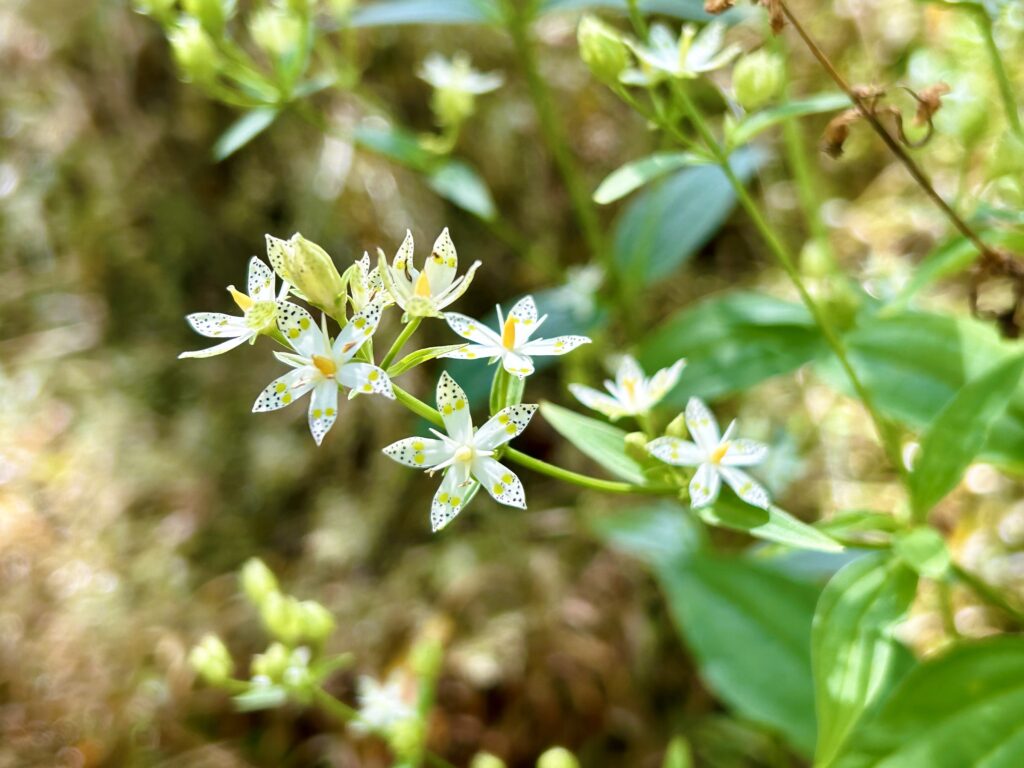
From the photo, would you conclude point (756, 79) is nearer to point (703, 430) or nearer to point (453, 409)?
point (703, 430)

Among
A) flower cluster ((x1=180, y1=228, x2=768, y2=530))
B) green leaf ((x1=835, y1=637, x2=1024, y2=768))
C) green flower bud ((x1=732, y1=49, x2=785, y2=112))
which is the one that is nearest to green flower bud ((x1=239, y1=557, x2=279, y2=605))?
flower cluster ((x1=180, y1=228, x2=768, y2=530))

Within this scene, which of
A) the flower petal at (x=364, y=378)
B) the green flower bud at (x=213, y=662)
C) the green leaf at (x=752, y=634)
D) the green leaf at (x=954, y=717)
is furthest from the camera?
the green leaf at (x=752, y=634)

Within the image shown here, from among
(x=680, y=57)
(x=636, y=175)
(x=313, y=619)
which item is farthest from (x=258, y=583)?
(x=680, y=57)

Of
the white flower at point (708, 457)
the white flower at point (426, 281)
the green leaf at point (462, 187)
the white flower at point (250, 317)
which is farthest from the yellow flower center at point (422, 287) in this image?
the green leaf at point (462, 187)

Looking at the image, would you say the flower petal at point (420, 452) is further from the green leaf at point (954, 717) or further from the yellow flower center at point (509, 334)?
the green leaf at point (954, 717)

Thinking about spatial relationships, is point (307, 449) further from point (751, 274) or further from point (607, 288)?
point (751, 274)

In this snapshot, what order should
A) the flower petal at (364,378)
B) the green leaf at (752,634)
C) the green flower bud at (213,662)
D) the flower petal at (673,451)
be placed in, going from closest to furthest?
the flower petal at (364,378)
the flower petal at (673,451)
the green flower bud at (213,662)
the green leaf at (752,634)
